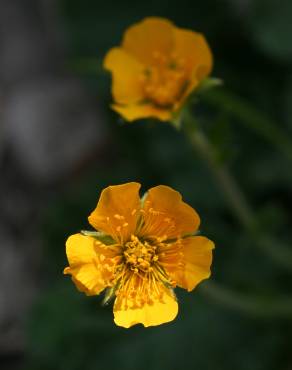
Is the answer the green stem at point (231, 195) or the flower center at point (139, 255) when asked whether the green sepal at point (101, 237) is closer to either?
the flower center at point (139, 255)

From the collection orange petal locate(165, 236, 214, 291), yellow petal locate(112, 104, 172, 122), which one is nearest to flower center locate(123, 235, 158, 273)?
orange petal locate(165, 236, 214, 291)

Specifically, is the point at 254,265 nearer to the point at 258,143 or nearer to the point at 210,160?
the point at 258,143

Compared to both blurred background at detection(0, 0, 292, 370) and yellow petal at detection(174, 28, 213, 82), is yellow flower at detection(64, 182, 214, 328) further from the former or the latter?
blurred background at detection(0, 0, 292, 370)

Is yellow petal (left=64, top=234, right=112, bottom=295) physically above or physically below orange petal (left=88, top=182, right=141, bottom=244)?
below

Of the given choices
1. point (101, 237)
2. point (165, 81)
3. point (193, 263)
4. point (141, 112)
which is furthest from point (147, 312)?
point (165, 81)

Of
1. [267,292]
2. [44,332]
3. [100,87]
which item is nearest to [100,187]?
[100,87]

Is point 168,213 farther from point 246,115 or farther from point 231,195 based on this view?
point 246,115
